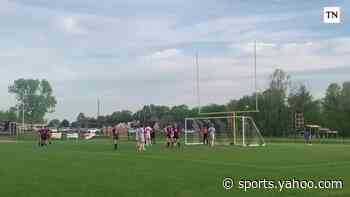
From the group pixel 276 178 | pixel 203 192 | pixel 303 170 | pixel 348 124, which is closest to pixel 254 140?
pixel 303 170

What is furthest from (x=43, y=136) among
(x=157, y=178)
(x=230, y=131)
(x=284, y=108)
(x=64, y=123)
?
(x=64, y=123)

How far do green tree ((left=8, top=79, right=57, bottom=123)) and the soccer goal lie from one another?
133m

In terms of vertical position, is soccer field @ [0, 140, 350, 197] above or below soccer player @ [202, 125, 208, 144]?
below

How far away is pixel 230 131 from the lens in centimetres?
5797

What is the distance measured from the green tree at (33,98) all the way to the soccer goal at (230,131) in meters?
133

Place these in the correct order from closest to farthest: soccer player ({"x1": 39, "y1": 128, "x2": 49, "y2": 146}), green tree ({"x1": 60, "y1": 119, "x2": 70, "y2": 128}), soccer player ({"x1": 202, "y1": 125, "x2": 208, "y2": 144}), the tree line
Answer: soccer player ({"x1": 202, "y1": 125, "x2": 208, "y2": 144}) → soccer player ({"x1": 39, "y1": 128, "x2": 49, "y2": 146}) → the tree line → green tree ({"x1": 60, "y1": 119, "x2": 70, "y2": 128})

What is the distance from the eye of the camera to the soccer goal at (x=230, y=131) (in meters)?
55.7

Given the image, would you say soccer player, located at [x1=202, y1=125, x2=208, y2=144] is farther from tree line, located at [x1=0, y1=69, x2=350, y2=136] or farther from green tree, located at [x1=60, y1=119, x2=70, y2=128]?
green tree, located at [x1=60, y1=119, x2=70, y2=128]

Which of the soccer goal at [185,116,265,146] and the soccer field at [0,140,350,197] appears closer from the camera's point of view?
the soccer field at [0,140,350,197]

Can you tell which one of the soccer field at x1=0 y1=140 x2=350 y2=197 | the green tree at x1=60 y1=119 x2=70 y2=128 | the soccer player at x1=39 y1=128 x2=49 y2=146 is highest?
the green tree at x1=60 y1=119 x2=70 y2=128

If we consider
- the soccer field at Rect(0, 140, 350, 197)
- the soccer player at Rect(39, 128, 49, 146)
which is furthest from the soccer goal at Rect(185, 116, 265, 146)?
the soccer field at Rect(0, 140, 350, 197)

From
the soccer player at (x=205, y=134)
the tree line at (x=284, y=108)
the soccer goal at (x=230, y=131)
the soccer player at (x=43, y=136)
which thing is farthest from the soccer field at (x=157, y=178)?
the tree line at (x=284, y=108)

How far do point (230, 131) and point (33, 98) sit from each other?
140m

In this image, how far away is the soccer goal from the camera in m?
55.7
